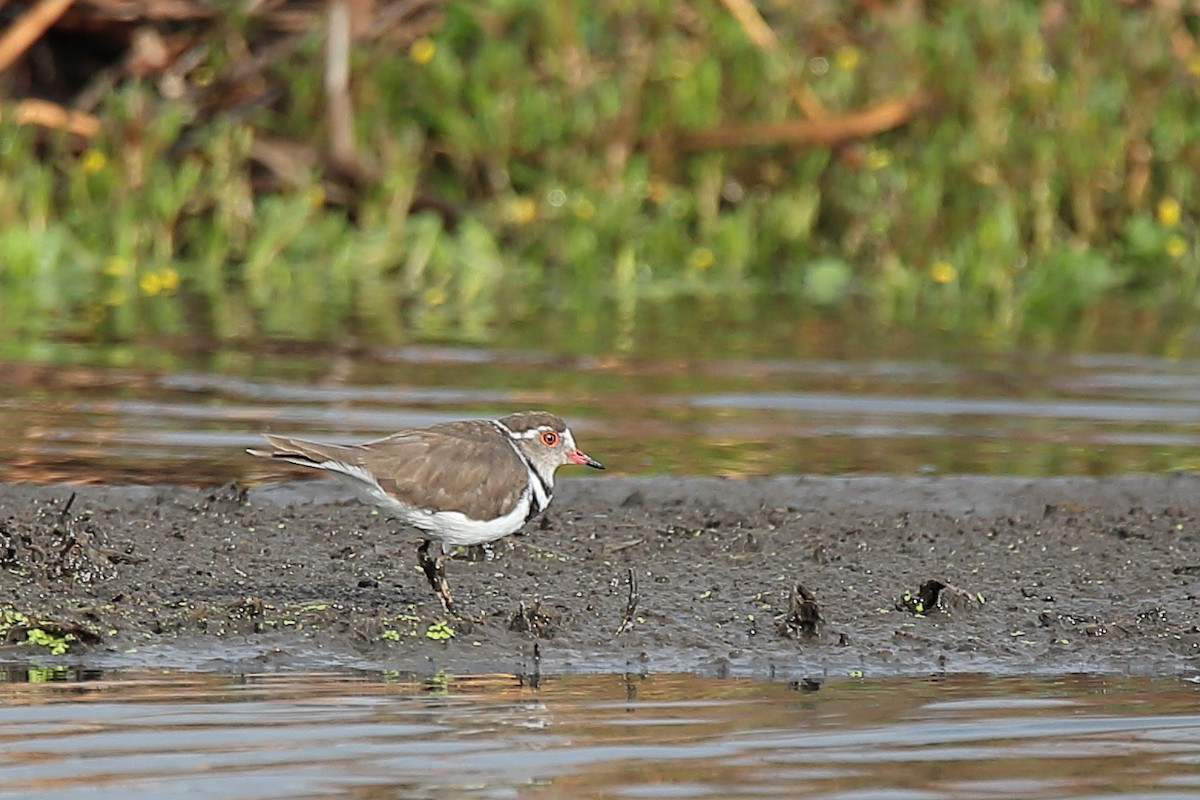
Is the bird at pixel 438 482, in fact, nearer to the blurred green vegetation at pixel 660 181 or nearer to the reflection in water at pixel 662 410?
the reflection in water at pixel 662 410

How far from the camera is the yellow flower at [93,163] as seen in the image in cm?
1584

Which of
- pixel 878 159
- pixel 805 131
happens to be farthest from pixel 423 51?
pixel 878 159

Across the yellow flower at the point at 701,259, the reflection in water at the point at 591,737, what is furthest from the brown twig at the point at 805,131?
the reflection in water at the point at 591,737

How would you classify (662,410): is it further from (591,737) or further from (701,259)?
(701,259)

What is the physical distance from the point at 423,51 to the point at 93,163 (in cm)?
290

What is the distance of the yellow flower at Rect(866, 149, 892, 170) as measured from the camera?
670 inches

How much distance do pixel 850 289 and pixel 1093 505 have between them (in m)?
7.70

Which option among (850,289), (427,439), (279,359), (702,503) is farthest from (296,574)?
(850,289)

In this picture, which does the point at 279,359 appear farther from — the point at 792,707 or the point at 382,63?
the point at 792,707

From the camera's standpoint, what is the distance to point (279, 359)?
12203 mm

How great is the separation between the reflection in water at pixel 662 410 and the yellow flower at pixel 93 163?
4236mm

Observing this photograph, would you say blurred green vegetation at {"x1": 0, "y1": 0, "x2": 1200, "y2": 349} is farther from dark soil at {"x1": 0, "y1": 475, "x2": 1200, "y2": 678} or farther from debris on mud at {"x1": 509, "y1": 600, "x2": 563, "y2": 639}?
debris on mud at {"x1": 509, "y1": 600, "x2": 563, "y2": 639}

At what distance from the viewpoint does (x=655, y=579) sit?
732 centimetres

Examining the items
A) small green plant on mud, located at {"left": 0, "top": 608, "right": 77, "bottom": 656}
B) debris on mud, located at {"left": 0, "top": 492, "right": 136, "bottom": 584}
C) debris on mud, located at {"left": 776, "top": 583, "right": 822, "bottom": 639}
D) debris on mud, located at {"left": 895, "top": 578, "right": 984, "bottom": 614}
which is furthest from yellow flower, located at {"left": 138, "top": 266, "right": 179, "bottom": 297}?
debris on mud, located at {"left": 776, "top": 583, "right": 822, "bottom": 639}
